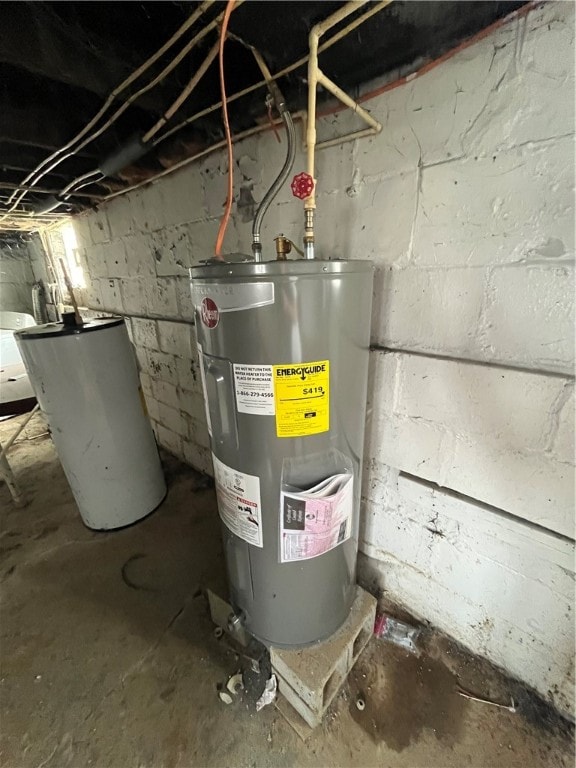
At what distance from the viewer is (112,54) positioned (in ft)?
2.54

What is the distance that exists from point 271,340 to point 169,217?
1.31m

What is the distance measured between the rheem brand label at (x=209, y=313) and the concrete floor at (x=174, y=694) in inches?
47.6

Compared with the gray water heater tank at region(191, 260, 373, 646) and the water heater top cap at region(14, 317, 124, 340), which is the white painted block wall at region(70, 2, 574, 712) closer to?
the gray water heater tank at region(191, 260, 373, 646)

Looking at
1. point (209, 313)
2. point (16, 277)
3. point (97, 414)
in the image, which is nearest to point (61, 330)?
point (97, 414)

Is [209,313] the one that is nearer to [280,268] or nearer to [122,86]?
[280,268]

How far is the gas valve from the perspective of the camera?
0.72 metres

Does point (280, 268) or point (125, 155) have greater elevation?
point (125, 155)

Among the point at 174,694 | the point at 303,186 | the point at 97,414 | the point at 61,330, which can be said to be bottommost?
the point at 174,694

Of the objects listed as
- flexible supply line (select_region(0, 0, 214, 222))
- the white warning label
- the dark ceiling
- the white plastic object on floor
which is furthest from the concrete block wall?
the white warning label

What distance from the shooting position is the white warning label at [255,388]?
0.68m

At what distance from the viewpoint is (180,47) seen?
2.66 feet

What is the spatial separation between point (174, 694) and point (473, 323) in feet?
4.90

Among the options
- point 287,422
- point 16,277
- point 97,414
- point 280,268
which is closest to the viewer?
point 280,268

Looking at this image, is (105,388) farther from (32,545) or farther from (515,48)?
(515,48)
